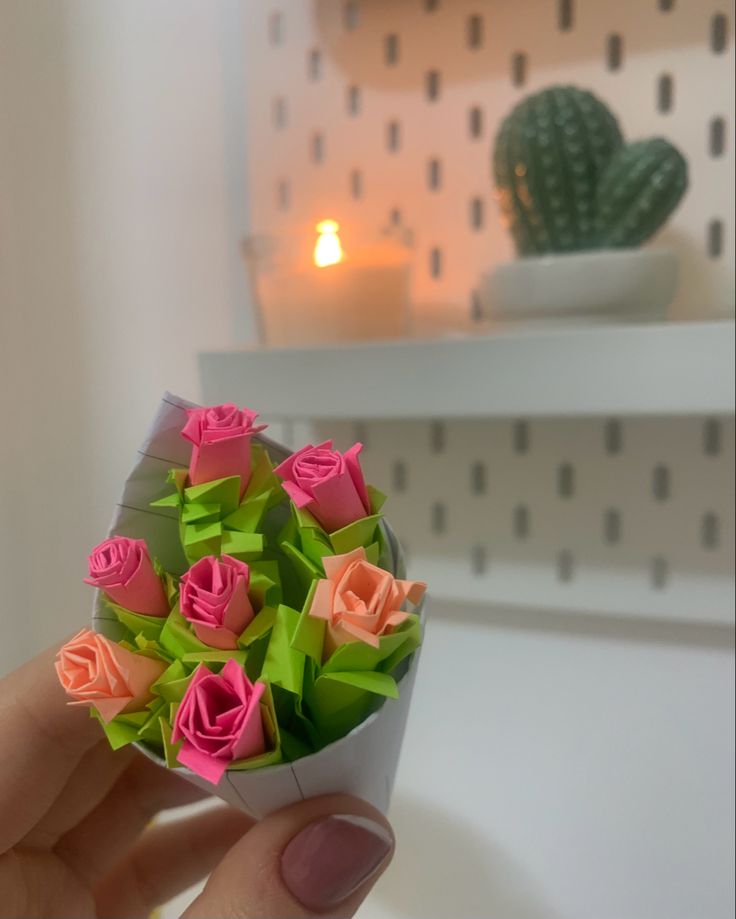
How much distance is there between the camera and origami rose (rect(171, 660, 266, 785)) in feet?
0.56

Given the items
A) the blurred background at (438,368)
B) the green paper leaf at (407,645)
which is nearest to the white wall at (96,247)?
the blurred background at (438,368)

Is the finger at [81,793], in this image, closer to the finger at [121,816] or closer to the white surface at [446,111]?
the finger at [121,816]

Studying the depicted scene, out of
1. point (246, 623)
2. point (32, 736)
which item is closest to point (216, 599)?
point (246, 623)

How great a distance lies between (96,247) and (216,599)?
1.09 feet

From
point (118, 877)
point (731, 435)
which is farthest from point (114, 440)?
point (731, 435)

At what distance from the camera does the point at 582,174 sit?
35cm

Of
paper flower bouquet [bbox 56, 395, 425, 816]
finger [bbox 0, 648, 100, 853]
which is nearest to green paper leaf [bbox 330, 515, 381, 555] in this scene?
paper flower bouquet [bbox 56, 395, 425, 816]

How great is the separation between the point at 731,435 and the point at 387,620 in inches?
11.7

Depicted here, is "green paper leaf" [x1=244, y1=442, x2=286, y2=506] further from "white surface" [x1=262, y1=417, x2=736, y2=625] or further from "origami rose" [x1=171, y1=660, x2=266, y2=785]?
"white surface" [x1=262, y1=417, x2=736, y2=625]

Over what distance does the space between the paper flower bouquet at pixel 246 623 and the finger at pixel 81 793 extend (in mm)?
155

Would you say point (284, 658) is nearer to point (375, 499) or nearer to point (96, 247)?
point (375, 499)

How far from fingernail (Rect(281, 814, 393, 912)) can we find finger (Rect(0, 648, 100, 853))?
117 mm

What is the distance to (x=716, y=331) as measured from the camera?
323mm

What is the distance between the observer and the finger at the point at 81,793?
13.4 inches
